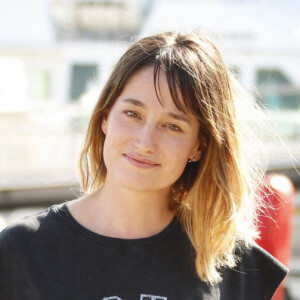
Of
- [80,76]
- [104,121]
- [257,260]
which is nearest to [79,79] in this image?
[80,76]

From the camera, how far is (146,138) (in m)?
1.37

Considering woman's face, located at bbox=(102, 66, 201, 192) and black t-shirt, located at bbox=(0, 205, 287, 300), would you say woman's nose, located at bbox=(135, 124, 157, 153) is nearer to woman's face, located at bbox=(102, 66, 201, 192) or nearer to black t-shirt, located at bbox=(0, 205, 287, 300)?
woman's face, located at bbox=(102, 66, 201, 192)

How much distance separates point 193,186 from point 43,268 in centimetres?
53

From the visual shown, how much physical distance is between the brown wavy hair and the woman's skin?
1.6 inches

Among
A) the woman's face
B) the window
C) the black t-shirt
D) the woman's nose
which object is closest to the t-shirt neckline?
the black t-shirt

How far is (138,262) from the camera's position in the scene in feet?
4.52

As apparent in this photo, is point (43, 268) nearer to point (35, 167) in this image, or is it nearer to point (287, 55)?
point (35, 167)

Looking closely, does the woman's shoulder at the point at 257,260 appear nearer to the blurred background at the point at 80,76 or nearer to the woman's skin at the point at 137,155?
the woman's skin at the point at 137,155

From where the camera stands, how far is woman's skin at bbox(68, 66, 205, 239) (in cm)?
138

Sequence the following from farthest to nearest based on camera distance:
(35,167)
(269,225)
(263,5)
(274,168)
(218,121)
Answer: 1. (263,5)
2. (35,167)
3. (274,168)
4. (269,225)
5. (218,121)

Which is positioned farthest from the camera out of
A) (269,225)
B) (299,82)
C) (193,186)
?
(299,82)

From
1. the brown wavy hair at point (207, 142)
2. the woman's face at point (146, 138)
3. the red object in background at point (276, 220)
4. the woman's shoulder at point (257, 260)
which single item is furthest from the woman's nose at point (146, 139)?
the red object in background at point (276, 220)

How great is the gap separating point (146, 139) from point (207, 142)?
26 cm

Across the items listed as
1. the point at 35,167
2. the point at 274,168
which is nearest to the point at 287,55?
the point at 274,168
